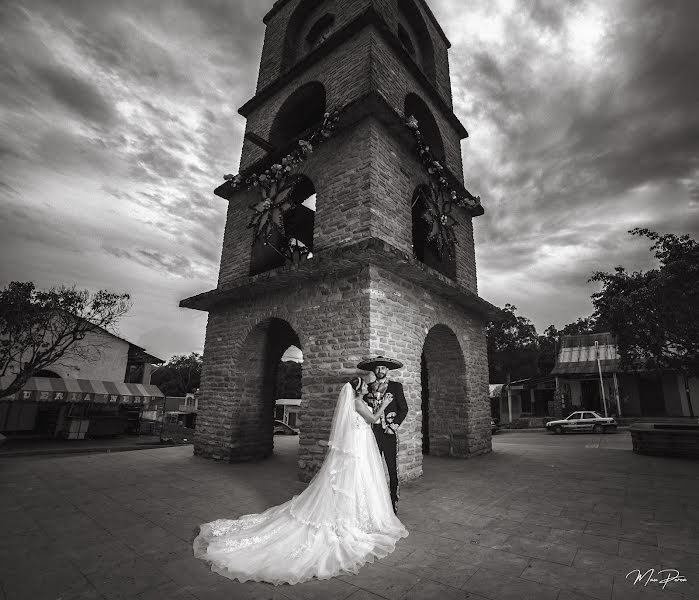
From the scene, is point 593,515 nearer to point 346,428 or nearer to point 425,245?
point 346,428

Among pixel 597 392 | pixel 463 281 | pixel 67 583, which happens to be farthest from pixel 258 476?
pixel 597 392

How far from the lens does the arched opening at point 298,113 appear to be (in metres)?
9.32

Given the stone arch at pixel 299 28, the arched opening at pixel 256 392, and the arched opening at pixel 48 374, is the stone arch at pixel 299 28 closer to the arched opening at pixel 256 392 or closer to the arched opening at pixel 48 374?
the arched opening at pixel 256 392

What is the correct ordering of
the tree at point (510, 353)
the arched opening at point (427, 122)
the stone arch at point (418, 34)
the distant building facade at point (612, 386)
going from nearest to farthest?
the arched opening at point (427, 122) → the stone arch at point (418, 34) → the distant building facade at point (612, 386) → the tree at point (510, 353)

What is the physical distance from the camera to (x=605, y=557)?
3023 mm

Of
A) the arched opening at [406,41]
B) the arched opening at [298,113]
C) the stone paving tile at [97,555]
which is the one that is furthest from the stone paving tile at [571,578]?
the arched opening at [406,41]

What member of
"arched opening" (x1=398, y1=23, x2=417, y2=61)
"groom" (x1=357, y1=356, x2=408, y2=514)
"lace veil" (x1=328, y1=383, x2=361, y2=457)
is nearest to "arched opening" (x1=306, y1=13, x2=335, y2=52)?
"arched opening" (x1=398, y1=23, x2=417, y2=61)

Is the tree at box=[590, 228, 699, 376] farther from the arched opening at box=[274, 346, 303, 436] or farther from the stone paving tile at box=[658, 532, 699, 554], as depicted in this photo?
the arched opening at box=[274, 346, 303, 436]

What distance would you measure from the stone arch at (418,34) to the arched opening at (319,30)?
2267 millimetres

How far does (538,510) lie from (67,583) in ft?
16.0

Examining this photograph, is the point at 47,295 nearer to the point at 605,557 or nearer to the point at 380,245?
the point at 380,245

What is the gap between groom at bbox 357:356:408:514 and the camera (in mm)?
4355

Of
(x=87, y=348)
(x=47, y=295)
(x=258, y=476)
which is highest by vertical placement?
(x=47, y=295)

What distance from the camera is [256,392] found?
8078 millimetres
